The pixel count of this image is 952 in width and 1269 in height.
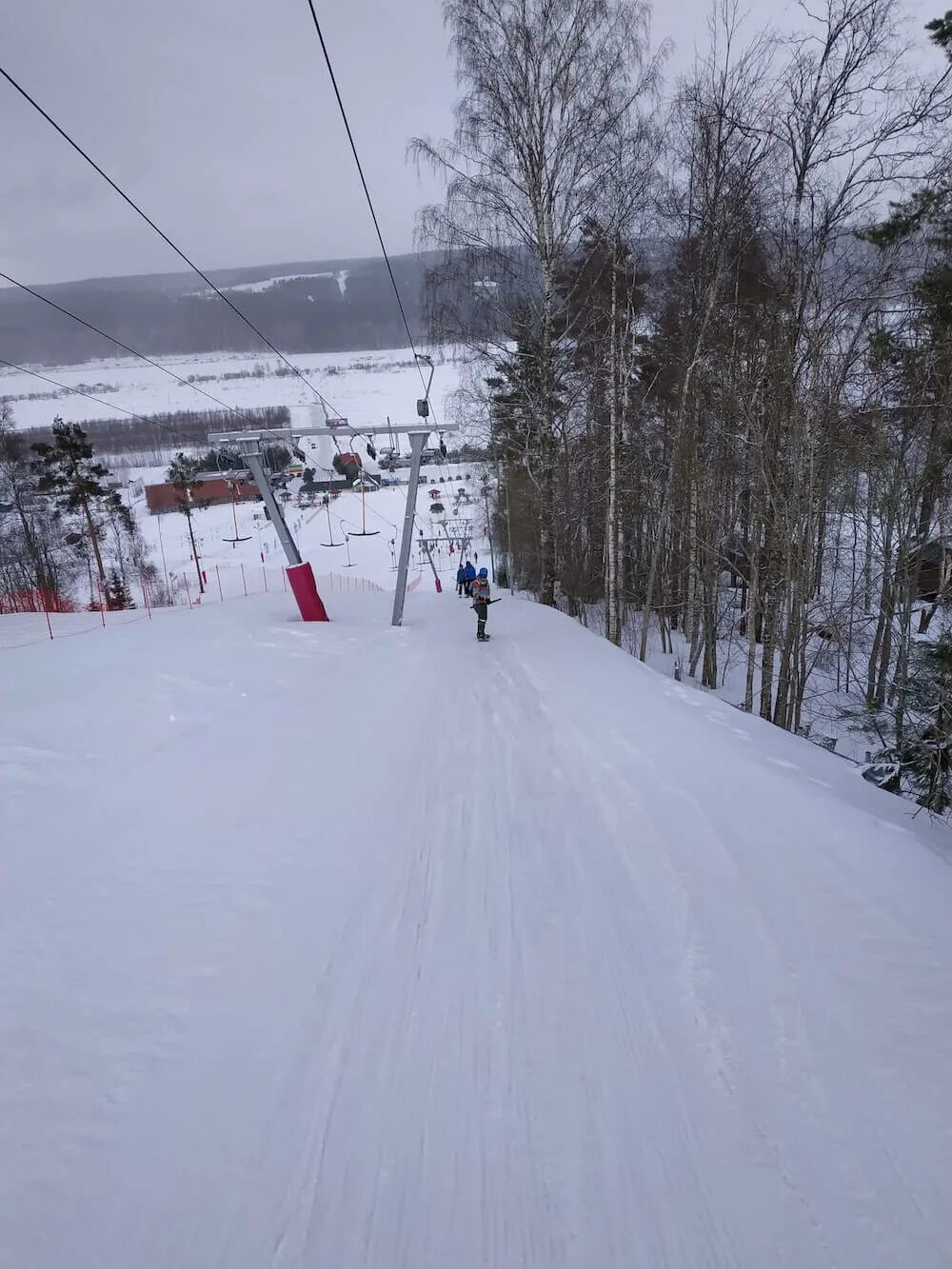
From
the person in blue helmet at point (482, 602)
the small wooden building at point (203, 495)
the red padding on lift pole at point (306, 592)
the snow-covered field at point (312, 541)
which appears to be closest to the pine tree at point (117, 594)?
the snow-covered field at point (312, 541)

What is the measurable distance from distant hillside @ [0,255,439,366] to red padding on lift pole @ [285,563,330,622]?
9933cm

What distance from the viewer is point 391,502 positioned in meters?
66.9

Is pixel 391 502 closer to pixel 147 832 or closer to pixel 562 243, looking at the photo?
→ pixel 562 243

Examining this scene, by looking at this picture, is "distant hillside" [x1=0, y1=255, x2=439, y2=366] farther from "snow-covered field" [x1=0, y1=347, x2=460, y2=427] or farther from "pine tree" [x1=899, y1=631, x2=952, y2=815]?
"pine tree" [x1=899, y1=631, x2=952, y2=815]

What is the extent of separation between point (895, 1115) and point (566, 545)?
2025 centimetres

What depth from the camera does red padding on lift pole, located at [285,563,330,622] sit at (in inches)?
441

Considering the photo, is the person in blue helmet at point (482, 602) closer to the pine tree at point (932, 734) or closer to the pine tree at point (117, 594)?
the pine tree at point (932, 734)

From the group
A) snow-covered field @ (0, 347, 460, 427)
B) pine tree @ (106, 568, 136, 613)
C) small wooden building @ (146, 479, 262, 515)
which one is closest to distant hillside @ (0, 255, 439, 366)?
snow-covered field @ (0, 347, 460, 427)

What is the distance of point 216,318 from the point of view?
14425cm

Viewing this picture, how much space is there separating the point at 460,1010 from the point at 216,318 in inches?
6778

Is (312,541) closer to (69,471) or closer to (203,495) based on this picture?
(69,471)

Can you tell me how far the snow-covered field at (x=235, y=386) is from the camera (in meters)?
91.1

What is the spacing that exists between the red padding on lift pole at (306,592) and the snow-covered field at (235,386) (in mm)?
66911

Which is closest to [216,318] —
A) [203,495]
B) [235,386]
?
[235,386]
